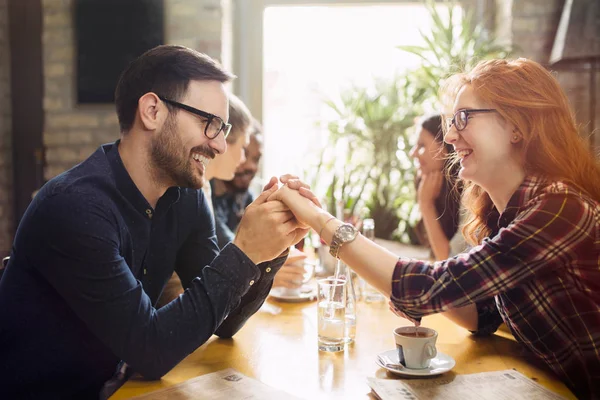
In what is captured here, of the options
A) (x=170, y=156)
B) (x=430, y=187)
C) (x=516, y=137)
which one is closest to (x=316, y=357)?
(x=170, y=156)

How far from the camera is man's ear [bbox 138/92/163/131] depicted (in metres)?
1.41

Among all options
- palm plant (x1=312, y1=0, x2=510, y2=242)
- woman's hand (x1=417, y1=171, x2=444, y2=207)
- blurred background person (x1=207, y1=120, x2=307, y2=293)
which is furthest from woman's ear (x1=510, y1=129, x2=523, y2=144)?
palm plant (x1=312, y1=0, x2=510, y2=242)

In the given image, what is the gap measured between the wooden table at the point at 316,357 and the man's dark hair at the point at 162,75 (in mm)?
609

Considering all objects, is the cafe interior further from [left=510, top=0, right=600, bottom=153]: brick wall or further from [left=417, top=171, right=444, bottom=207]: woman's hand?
[left=417, top=171, right=444, bottom=207]: woman's hand

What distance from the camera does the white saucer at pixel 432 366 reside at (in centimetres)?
121

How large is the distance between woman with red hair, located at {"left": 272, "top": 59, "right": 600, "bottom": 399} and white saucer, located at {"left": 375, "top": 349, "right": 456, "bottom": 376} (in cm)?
10

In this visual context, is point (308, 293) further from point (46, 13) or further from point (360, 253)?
point (46, 13)

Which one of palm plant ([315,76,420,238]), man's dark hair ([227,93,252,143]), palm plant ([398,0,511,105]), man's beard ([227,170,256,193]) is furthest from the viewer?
palm plant ([315,76,420,238])

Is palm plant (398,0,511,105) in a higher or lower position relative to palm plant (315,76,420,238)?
higher

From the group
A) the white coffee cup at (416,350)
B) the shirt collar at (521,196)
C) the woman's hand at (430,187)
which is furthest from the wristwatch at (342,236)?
the woman's hand at (430,187)

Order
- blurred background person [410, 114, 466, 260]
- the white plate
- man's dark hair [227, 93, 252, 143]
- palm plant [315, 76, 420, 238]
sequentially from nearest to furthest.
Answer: the white plate < man's dark hair [227, 93, 252, 143] < blurred background person [410, 114, 466, 260] < palm plant [315, 76, 420, 238]

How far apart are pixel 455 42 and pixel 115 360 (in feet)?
10.1

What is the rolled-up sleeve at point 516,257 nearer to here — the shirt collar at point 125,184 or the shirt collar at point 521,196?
the shirt collar at point 521,196

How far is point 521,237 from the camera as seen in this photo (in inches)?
48.1
